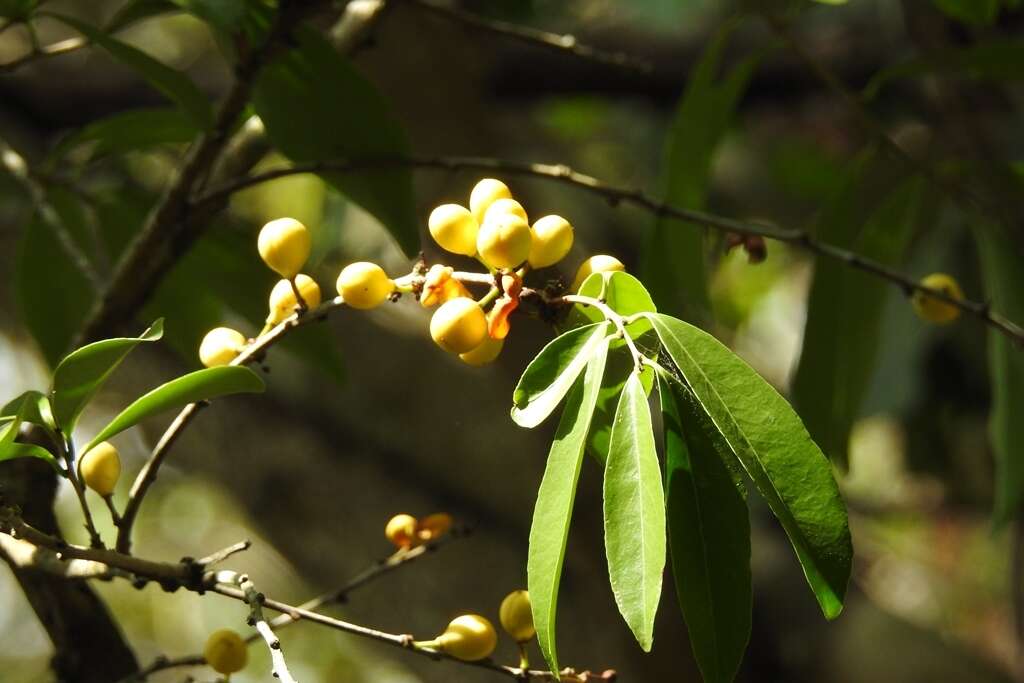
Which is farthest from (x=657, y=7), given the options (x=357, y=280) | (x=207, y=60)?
(x=357, y=280)

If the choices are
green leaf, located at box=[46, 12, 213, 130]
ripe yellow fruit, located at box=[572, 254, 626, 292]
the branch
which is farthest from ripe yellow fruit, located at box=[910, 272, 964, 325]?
green leaf, located at box=[46, 12, 213, 130]

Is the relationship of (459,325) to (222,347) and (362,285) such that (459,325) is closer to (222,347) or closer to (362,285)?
(362,285)

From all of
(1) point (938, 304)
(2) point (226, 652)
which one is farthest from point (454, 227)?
(1) point (938, 304)

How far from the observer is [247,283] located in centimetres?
104

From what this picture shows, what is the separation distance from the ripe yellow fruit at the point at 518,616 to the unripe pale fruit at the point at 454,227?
21cm

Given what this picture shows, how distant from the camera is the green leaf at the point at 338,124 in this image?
2.90 feet

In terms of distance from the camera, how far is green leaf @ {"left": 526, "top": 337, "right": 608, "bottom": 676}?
52cm

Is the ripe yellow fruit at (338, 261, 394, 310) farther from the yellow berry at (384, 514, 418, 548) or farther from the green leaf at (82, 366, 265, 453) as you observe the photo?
the yellow berry at (384, 514, 418, 548)

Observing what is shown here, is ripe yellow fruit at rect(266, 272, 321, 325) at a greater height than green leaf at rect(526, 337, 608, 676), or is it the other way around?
ripe yellow fruit at rect(266, 272, 321, 325)

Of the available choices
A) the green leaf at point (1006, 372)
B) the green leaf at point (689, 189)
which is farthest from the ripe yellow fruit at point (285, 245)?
the green leaf at point (1006, 372)

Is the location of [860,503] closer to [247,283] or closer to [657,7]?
[657,7]

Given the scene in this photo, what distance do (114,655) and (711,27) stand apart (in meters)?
2.01

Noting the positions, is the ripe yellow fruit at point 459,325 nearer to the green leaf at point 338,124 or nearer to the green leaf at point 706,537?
the green leaf at point 706,537

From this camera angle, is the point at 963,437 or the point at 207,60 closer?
the point at 963,437
